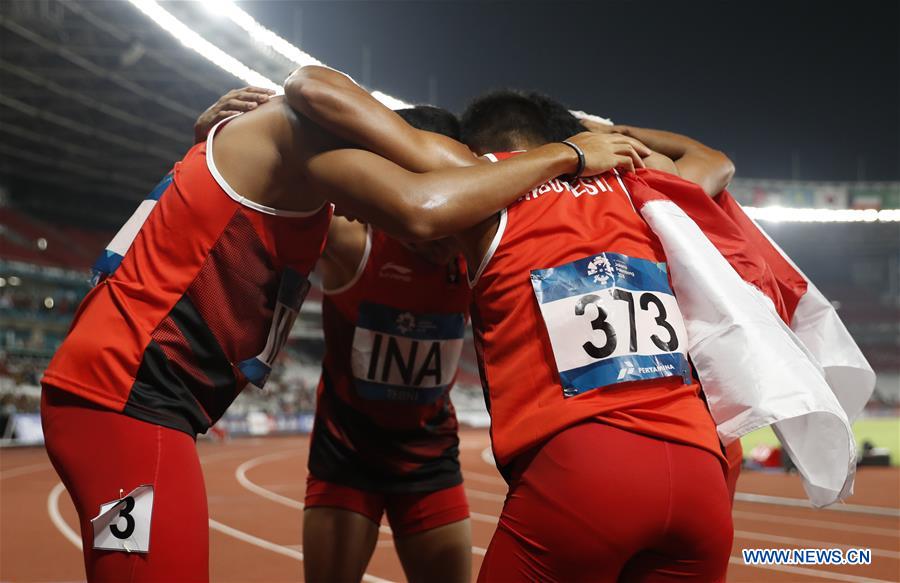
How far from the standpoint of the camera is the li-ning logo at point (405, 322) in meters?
2.87

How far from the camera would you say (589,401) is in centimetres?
158

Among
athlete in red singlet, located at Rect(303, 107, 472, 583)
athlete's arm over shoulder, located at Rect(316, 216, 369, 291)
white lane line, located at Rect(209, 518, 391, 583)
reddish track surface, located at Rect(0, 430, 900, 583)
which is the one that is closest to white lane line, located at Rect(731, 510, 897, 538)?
reddish track surface, located at Rect(0, 430, 900, 583)

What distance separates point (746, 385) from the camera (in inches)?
65.4

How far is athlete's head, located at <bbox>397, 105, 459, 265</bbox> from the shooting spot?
248cm

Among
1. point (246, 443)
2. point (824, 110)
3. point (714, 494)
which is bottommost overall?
point (246, 443)

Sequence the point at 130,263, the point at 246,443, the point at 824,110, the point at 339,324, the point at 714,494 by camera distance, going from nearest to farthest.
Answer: the point at 714,494 < the point at 130,263 < the point at 339,324 < the point at 246,443 < the point at 824,110

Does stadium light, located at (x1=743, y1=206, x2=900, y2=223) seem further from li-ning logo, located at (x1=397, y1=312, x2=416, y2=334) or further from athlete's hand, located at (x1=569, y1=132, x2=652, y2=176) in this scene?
athlete's hand, located at (x1=569, y1=132, x2=652, y2=176)

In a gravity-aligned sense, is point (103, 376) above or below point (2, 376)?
above

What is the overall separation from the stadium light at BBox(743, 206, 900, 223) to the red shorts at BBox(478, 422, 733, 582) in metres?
37.7

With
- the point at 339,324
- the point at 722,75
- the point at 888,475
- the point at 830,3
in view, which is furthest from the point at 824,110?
the point at 339,324

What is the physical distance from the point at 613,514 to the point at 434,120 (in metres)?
1.44

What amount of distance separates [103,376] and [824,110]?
4361cm

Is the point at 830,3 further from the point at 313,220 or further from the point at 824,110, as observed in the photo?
the point at 313,220

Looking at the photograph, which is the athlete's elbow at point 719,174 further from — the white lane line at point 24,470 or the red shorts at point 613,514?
the white lane line at point 24,470
